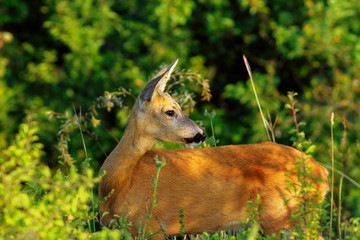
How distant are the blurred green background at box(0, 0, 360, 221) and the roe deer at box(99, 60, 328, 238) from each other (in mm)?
5668

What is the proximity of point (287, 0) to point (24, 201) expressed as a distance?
9.61 metres

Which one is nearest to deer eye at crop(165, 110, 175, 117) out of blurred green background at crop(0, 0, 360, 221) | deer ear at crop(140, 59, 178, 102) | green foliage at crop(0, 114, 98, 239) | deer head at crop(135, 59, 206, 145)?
deer head at crop(135, 59, 206, 145)

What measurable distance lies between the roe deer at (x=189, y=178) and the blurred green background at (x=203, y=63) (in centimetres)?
567

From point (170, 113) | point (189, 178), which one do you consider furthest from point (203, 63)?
point (189, 178)

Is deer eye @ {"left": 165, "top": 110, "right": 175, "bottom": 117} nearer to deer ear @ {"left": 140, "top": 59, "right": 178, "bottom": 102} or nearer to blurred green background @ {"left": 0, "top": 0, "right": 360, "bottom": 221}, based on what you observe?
deer ear @ {"left": 140, "top": 59, "right": 178, "bottom": 102}

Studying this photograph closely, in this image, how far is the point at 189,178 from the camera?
522 cm

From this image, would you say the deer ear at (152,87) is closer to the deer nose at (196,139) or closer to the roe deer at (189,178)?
the roe deer at (189,178)

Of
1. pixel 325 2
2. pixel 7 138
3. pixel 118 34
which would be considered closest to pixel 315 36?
pixel 325 2

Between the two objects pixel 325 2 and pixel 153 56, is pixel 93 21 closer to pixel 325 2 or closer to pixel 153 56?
pixel 153 56

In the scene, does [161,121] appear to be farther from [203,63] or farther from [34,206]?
[203,63]

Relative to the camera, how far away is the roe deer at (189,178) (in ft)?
16.6

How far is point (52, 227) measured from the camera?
340cm

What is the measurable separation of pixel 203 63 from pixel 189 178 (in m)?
7.95

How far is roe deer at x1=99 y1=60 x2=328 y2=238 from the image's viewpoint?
505 cm
